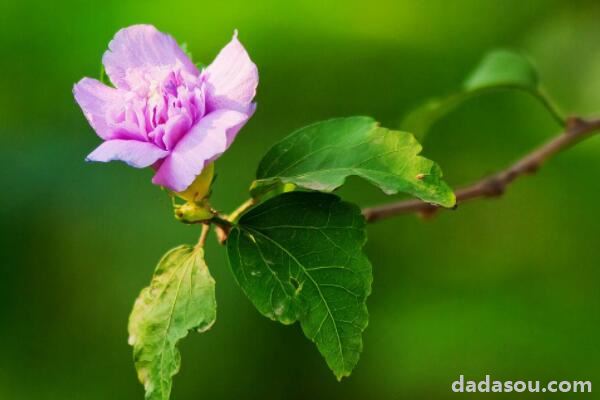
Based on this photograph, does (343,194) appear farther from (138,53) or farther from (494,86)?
(138,53)

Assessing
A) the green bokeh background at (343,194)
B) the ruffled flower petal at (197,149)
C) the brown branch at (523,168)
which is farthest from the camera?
the green bokeh background at (343,194)

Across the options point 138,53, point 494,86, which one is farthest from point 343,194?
point 138,53

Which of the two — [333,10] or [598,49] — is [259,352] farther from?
[598,49]

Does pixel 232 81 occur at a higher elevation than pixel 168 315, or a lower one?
Answer: higher

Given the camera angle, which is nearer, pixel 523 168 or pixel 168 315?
pixel 168 315

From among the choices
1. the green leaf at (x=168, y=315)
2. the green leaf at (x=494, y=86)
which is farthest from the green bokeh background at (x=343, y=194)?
the green leaf at (x=168, y=315)

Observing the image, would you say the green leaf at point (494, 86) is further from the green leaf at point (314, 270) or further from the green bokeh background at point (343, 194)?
the green bokeh background at point (343, 194)
